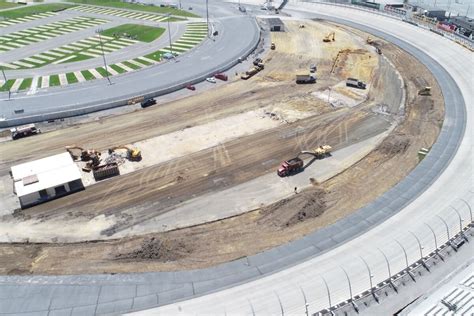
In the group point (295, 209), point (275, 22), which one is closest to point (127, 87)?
point (295, 209)

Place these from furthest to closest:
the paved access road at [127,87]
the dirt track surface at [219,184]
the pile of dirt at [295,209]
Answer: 1. the paved access road at [127,87]
2. the pile of dirt at [295,209]
3. the dirt track surface at [219,184]

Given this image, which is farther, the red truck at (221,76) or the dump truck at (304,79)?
the red truck at (221,76)

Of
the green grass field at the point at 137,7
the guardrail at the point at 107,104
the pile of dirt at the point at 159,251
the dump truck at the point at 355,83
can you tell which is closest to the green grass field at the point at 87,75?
the guardrail at the point at 107,104

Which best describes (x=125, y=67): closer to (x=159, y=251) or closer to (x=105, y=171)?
(x=105, y=171)

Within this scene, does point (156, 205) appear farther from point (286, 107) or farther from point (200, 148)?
point (286, 107)

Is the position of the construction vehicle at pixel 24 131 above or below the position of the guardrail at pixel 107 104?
below

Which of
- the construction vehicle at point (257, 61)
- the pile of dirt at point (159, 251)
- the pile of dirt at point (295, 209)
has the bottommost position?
the pile of dirt at point (159, 251)

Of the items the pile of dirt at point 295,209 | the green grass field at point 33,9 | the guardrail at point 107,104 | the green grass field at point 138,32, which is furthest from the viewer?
the green grass field at point 33,9

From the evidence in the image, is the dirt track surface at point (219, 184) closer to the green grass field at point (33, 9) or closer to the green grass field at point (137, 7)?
the green grass field at point (137, 7)
